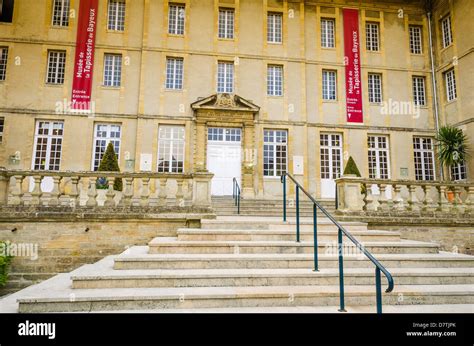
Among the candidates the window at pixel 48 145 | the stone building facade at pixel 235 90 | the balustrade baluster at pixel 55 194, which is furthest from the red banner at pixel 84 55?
the balustrade baluster at pixel 55 194

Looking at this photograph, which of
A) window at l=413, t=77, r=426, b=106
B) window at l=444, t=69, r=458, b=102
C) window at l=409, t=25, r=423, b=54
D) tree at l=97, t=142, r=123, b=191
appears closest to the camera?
tree at l=97, t=142, r=123, b=191

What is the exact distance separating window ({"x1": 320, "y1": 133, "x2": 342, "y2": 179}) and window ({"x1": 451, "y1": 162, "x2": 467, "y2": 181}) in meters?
5.26

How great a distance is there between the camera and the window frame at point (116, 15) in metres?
13.8

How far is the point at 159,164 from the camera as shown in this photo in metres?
13.1

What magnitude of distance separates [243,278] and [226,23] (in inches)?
521

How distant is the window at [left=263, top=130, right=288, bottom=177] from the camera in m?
13.7

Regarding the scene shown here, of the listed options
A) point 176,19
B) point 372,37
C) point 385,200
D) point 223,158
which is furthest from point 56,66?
point 372,37

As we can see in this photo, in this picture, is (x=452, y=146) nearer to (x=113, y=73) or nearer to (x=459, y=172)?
(x=459, y=172)

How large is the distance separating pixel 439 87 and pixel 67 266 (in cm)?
1715

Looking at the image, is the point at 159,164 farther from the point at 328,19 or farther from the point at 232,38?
the point at 328,19

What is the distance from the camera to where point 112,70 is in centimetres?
1348

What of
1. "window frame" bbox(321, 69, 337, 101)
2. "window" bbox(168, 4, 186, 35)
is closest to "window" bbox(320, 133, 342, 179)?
"window frame" bbox(321, 69, 337, 101)

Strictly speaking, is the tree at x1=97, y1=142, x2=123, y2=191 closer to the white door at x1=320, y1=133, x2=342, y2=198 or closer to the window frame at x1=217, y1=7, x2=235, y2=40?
the window frame at x1=217, y1=7, x2=235, y2=40
